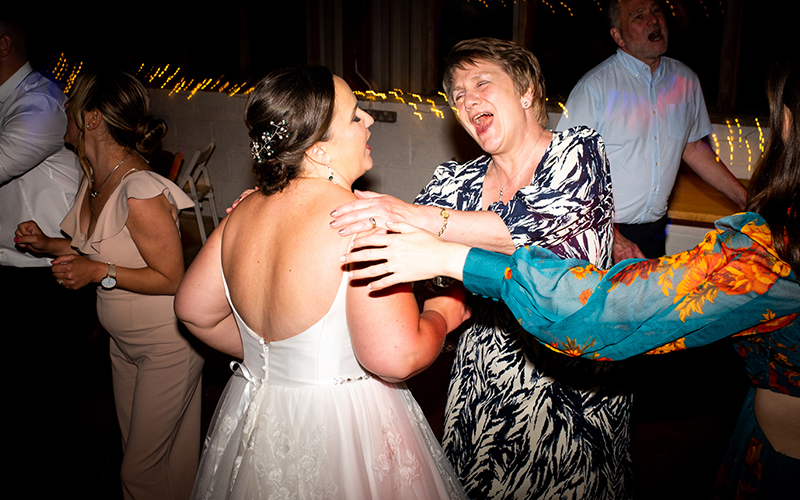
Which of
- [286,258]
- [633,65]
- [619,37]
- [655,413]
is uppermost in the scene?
[619,37]

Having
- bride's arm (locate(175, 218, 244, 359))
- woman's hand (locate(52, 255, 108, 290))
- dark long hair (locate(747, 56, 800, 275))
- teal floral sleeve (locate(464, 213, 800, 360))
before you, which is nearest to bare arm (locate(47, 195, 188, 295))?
woman's hand (locate(52, 255, 108, 290))

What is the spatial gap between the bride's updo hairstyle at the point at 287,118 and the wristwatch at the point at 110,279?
101cm

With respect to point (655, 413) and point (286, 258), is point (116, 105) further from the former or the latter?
point (655, 413)

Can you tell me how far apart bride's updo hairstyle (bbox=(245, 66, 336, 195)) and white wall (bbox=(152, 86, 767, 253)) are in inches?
131

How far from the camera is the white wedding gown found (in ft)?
4.33

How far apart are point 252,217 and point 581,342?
0.79m

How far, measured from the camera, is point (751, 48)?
424 centimetres

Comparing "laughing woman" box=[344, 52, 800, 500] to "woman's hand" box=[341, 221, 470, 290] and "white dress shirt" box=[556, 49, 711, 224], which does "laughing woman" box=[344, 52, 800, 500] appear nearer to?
"woman's hand" box=[341, 221, 470, 290]

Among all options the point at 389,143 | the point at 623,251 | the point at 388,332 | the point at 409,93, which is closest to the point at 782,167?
the point at 388,332

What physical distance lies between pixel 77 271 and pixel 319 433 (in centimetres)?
122

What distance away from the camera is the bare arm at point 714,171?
3.11 m

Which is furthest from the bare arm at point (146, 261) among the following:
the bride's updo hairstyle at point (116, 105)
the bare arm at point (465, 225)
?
the bare arm at point (465, 225)

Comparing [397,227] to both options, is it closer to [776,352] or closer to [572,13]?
[776,352]

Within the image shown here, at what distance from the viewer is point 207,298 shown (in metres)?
1.49
